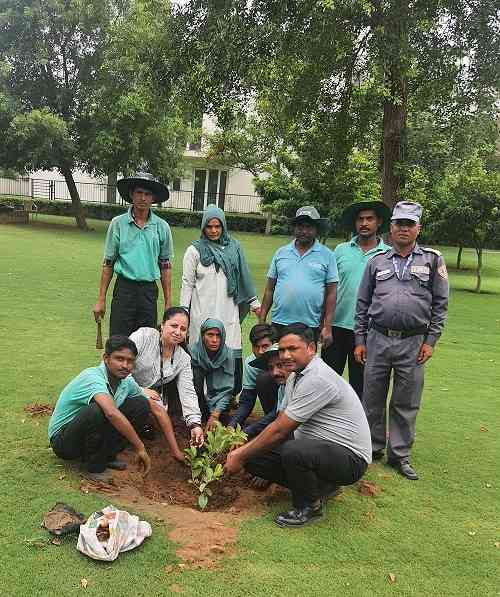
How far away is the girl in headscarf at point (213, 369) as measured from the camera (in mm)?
4605

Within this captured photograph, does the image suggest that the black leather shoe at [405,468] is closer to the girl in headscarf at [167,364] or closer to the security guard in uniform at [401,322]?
the security guard in uniform at [401,322]

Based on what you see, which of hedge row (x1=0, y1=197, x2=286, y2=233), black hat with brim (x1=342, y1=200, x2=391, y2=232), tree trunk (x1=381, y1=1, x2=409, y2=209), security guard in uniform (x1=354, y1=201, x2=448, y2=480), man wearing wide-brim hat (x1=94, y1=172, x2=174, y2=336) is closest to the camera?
security guard in uniform (x1=354, y1=201, x2=448, y2=480)

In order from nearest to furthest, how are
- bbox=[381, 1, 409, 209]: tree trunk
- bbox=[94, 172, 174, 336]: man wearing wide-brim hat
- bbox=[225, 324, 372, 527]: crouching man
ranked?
1. bbox=[225, 324, 372, 527]: crouching man
2. bbox=[94, 172, 174, 336]: man wearing wide-brim hat
3. bbox=[381, 1, 409, 209]: tree trunk

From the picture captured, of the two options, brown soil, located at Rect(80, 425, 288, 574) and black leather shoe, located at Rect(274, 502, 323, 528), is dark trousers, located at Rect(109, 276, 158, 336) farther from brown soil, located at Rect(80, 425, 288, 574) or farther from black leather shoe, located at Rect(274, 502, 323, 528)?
black leather shoe, located at Rect(274, 502, 323, 528)

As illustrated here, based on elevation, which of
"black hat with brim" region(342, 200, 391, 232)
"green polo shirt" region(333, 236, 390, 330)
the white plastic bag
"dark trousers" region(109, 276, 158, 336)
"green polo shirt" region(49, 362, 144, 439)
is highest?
"black hat with brim" region(342, 200, 391, 232)

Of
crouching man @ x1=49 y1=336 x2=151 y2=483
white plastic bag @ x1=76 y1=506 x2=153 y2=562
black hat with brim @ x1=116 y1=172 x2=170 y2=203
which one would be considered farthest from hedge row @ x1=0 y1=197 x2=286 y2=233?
white plastic bag @ x1=76 y1=506 x2=153 y2=562

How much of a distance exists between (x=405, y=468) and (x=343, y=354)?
3.37 ft

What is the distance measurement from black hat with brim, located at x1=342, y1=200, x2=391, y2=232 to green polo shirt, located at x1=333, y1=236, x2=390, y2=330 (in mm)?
134

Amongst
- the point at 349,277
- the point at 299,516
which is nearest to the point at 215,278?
the point at 349,277

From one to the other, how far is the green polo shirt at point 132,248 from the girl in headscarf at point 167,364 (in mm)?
Result: 681

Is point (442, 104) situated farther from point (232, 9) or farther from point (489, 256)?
point (489, 256)

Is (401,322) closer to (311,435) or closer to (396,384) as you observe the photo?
(396,384)

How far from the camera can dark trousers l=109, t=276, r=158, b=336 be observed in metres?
4.80

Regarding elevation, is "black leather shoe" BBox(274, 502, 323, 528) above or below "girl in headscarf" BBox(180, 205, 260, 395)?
below
